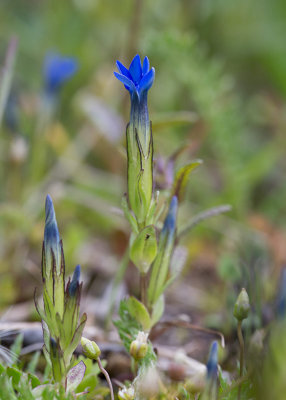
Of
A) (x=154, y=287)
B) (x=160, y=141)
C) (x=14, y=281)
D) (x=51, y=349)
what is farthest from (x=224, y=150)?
(x=51, y=349)

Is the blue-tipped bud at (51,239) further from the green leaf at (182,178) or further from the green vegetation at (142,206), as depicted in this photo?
the green leaf at (182,178)

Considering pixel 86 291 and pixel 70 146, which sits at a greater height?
pixel 70 146

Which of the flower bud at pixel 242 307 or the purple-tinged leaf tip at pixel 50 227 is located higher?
the purple-tinged leaf tip at pixel 50 227

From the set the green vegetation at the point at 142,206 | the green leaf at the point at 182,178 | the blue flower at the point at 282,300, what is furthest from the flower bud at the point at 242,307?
the green leaf at the point at 182,178

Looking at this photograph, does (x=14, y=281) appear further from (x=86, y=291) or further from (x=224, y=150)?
(x=224, y=150)

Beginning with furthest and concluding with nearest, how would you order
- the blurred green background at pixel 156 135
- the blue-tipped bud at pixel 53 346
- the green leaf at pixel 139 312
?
the blurred green background at pixel 156 135 < the green leaf at pixel 139 312 < the blue-tipped bud at pixel 53 346

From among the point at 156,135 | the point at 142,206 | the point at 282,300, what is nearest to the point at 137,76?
the point at 142,206

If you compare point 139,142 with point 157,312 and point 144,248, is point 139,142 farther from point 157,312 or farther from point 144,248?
point 157,312

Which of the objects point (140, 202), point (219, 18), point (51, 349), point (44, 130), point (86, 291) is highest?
point (219, 18)
